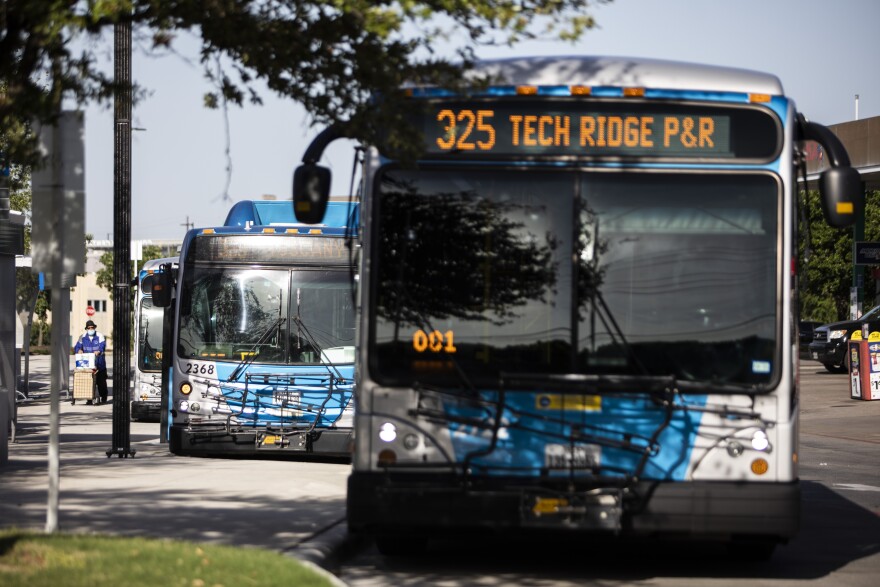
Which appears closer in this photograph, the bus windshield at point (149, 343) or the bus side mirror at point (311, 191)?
the bus side mirror at point (311, 191)

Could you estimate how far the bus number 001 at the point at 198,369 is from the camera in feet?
56.0

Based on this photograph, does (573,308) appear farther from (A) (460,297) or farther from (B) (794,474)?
(B) (794,474)

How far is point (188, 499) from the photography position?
1191 centimetres

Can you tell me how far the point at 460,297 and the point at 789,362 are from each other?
83.7 inches

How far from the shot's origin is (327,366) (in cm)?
1694

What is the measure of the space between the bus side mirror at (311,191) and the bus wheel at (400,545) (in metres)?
2.49

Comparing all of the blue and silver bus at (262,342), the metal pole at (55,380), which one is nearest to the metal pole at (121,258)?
the blue and silver bus at (262,342)

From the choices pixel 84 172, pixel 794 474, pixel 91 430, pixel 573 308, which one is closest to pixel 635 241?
pixel 573 308

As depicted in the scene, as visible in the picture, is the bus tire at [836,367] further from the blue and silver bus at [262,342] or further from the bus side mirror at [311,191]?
the bus side mirror at [311,191]

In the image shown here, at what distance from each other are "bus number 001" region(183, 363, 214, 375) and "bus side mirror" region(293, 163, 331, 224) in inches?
336

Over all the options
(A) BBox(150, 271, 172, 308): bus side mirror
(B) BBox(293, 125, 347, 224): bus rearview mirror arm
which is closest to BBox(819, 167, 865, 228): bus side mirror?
(B) BBox(293, 125, 347, 224): bus rearview mirror arm

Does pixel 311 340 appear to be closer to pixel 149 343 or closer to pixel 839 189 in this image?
pixel 839 189

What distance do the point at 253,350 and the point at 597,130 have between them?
902 cm

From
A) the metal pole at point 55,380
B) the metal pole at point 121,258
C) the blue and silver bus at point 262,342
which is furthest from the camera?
the blue and silver bus at point 262,342
